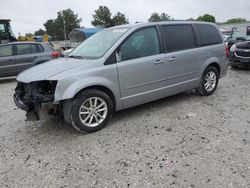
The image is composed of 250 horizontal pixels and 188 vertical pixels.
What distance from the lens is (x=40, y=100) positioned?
10.6 ft

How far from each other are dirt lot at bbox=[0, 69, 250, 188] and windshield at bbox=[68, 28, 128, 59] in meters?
1.29

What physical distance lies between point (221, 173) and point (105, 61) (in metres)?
2.30

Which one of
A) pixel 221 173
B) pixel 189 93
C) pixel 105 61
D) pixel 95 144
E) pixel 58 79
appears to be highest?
pixel 105 61

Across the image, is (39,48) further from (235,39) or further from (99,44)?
(235,39)

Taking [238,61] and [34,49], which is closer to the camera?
[238,61]

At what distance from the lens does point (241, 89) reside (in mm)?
6008

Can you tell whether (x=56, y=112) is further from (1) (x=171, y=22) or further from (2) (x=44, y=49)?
(2) (x=44, y=49)

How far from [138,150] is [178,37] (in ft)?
8.61

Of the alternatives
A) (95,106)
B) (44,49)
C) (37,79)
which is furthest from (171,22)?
(44,49)

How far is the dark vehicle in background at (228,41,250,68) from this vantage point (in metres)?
8.04

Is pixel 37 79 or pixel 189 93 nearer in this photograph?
pixel 37 79

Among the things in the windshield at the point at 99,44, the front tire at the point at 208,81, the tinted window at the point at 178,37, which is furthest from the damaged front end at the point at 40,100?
the front tire at the point at 208,81

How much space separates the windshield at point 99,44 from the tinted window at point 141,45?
0.22 meters

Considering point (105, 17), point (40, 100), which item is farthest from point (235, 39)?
point (105, 17)
